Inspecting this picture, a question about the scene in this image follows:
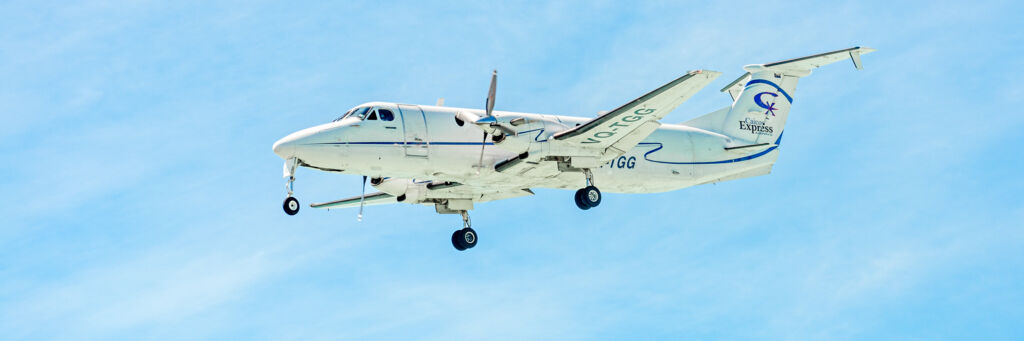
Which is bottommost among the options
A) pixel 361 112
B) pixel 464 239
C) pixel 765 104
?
pixel 464 239

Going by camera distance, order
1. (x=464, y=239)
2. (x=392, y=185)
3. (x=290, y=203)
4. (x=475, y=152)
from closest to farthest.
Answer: (x=290, y=203)
(x=475, y=152)
(x=392, y=185)
(x=464, y=239)

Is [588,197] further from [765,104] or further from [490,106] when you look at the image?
[765,104]

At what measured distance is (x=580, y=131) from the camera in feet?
92.5

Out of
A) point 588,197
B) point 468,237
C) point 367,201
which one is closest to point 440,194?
point 468,237

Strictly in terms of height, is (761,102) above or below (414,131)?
above

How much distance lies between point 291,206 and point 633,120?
895 cm

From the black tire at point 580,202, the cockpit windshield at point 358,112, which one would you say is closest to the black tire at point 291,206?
the cockpit windshield at point 358,112

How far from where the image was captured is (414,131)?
27844 mm

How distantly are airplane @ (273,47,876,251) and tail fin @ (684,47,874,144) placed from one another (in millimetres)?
31

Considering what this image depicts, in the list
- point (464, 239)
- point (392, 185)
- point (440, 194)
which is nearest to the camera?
point (392, 185)

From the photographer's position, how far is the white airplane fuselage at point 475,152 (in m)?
27.2

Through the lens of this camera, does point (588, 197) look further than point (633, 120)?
Yes

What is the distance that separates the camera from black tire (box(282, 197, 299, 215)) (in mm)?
27000

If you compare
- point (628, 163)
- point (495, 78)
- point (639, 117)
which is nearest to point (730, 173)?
point (628, 163)
